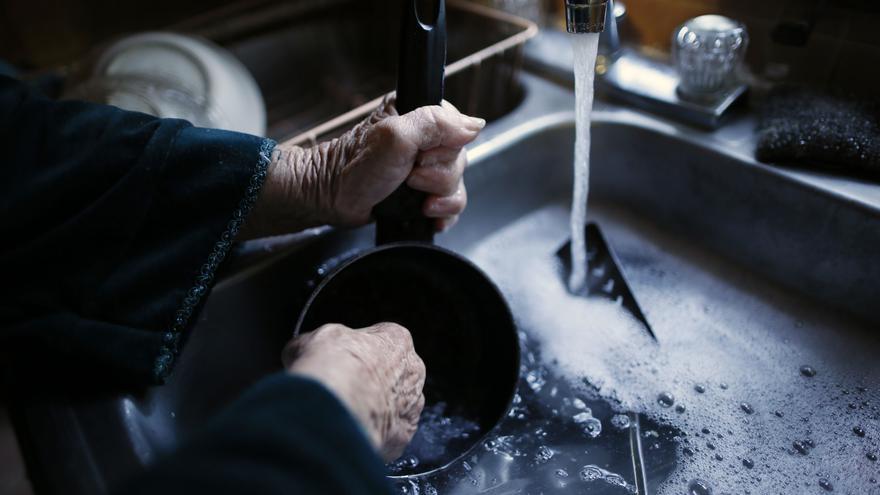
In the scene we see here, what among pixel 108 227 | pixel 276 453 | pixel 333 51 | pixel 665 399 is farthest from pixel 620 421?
pixel 333 51

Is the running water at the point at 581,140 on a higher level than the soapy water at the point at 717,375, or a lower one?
higher

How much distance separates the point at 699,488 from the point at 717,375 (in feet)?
0.46

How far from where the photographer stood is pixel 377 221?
582mm

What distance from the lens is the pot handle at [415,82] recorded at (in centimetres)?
47

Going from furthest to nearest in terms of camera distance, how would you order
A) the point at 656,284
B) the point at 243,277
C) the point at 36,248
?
the point at 656,284
the point at 243,277
the point at 36,248

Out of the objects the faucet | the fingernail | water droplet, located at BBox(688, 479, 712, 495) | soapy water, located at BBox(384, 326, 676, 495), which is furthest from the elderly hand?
water droplet, located at BBox(688, 479, 712, 495)

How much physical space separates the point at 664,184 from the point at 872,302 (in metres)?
0.26

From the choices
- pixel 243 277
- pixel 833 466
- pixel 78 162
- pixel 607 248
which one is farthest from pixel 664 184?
pixel 78 162

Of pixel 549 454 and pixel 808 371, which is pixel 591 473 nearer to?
pixel 549 454

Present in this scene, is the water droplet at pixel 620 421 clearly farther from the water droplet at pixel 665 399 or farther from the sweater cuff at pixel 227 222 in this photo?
the sweater cuff at pixel 227 222

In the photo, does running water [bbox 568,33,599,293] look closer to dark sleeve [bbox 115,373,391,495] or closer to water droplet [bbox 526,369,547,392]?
water droplet [bbox 526,369,547,392]

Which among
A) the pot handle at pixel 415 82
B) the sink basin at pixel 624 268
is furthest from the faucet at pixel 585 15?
→ the sink basin at pixel 624 268

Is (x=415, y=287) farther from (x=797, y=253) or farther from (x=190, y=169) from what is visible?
(x=797, y=253)

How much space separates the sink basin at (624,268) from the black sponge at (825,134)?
0.03 m
